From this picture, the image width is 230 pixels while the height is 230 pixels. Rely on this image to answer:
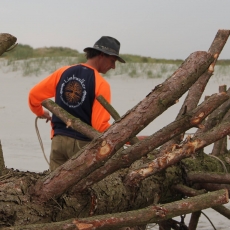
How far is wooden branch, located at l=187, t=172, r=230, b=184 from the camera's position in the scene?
271 centimetres

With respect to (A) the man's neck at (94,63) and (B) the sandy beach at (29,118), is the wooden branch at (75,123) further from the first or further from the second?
(B) the sandy beach at (29,118)

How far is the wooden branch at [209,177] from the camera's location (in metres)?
2.71

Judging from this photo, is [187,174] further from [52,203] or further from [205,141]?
[52,203]

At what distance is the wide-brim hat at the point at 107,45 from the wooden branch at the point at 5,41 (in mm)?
1782

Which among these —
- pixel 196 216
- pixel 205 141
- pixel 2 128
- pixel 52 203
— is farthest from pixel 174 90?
pixel 2 128

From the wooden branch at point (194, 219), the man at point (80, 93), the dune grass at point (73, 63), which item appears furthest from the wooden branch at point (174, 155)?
the dune grass at point (73, 63)

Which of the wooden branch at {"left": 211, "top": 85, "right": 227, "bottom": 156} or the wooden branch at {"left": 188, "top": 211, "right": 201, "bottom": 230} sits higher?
the wooden branch at {"left": 211, "top": 85, "right": 227, "bottom": 156}

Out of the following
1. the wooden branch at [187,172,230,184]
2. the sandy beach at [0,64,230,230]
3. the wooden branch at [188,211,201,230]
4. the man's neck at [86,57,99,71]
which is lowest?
the sandy beach at [0,64,230,230]

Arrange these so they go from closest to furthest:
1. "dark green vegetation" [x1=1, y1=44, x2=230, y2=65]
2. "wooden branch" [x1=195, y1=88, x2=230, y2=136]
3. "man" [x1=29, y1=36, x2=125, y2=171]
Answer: "wooden branch" [x1=195, y1=88, x2=230, y2=136] < "man" [x1=29, y1=36, x2=125, y2=171] < "dark green vegetation" [x1=1, y1=44, x2=230, y2=65]

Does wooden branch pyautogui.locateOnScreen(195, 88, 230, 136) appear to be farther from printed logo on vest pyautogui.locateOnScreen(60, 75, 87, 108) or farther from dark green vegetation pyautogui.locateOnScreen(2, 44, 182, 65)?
dark green vegetation pyautogui.locateOnScreen(2, 44, 182, 65)

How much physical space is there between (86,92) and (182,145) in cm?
160

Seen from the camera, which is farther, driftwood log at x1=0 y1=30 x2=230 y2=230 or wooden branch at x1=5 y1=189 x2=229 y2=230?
driftwood log at x1=0 y1=30 x2=230 y2=230

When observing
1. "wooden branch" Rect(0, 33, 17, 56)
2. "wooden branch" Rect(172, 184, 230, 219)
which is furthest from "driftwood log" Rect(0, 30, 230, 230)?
"wooden branch" Rect(0, 33, 17, 56)

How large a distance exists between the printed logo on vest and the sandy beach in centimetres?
188
